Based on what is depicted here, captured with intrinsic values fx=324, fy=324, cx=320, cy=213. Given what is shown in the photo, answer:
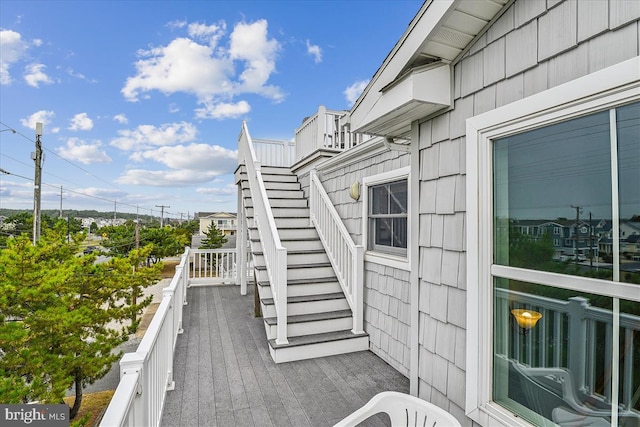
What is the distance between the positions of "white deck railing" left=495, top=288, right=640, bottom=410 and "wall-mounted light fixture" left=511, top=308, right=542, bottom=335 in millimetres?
17

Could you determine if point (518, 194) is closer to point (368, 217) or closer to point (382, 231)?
point (382, 231)

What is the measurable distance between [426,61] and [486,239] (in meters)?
1.13

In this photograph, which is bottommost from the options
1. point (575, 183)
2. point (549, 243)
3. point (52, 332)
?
point (52, 332)

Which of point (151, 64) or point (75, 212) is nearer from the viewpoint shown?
point (151, 64)

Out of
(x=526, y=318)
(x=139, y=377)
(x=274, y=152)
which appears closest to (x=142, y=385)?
(x=139, y=377)

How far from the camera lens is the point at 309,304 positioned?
4.31 meters

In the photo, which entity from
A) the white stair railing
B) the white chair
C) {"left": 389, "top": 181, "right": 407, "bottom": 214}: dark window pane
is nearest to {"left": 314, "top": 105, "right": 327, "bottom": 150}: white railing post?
the white stair railing

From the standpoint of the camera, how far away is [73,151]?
105ft

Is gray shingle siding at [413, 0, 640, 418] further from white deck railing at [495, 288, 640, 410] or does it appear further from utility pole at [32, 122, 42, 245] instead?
utility pole at [32, 122, 42, 245]

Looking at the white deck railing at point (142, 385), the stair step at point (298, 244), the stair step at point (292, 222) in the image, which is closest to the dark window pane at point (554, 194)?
the white deck railing at point (142, 385)

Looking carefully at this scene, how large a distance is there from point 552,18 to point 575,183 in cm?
74

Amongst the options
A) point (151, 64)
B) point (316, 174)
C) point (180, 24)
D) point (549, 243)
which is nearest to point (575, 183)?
point (549, 243)

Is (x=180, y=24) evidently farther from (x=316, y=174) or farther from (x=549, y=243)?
(x=549, y=243)

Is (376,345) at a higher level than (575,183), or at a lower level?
lower
